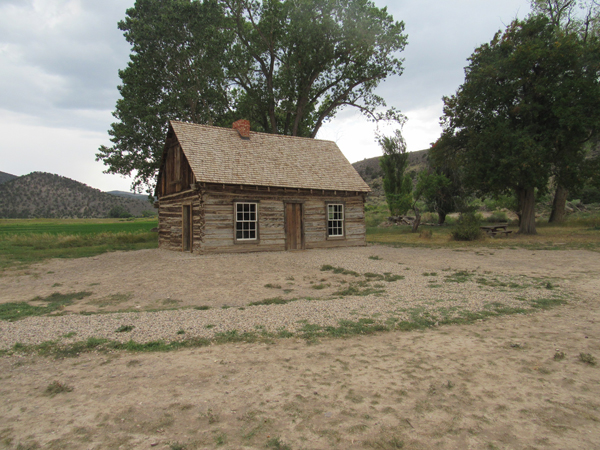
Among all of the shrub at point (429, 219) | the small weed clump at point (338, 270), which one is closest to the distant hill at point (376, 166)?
the shrub at point (429, 219)

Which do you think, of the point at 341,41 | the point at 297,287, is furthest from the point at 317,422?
the point at 341,41

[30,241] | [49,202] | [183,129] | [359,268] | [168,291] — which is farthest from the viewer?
[49,202]

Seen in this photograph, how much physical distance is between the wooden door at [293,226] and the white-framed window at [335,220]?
75.2 inches

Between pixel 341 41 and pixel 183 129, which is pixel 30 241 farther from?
pixel 341 41

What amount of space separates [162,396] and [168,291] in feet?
19.5

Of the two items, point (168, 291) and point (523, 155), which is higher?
point (523, 155)

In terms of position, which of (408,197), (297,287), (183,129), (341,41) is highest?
(341,41)

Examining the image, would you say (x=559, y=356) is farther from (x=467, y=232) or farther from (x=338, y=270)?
(x=467, y=232)

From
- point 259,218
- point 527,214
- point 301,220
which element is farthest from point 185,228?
point 527,214

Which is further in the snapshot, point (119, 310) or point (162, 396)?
point (119, 310)

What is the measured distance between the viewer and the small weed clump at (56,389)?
12.2 ft

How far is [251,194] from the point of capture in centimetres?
1762

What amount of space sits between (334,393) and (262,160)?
651 inches

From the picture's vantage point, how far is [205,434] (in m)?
2.98
